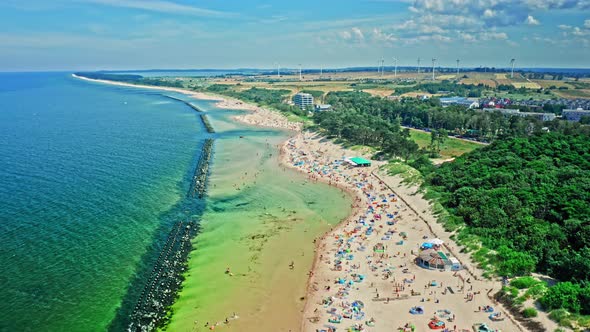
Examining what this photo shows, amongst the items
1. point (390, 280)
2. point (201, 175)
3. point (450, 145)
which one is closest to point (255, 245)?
point (390, 280)

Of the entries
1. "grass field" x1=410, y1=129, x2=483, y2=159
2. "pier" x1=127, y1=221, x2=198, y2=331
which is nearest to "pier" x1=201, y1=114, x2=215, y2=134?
"grass field" x1=410, y1=129, x2=483, y2=159

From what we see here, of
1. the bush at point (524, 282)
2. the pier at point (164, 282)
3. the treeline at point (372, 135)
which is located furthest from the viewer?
the treeline at point (372, 135)

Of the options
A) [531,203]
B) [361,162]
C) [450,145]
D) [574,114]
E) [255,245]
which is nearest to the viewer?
[255,245]

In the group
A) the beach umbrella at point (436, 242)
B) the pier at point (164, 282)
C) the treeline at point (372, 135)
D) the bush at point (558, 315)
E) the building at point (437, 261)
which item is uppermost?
the treeline at point (372, 135)

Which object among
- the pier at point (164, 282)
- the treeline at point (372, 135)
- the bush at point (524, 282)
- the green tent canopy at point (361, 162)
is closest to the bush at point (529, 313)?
the bush at point (524, 282)

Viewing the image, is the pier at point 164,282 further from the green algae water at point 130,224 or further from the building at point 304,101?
→ the building at point 304,101

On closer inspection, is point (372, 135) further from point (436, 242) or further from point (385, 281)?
point (385, 281)
